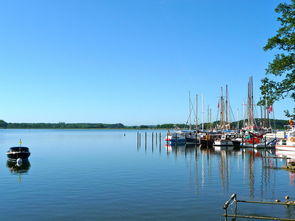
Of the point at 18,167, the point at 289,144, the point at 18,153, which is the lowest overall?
the point at 18,167

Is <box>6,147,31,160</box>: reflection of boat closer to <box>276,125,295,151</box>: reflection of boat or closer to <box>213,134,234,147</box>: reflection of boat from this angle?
<box>276,125,295,151</box>: reflection of boat

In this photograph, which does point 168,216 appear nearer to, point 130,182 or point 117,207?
point 117,207

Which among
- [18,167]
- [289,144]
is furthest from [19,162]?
[289,144]

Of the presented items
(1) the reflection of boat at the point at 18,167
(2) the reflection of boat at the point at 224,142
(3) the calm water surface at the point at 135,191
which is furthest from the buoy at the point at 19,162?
(2) the reflection of boat at the point at 224,142

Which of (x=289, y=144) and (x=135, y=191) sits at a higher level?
(x=289, y=144)

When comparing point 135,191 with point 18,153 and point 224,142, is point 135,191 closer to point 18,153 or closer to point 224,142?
point 18,153

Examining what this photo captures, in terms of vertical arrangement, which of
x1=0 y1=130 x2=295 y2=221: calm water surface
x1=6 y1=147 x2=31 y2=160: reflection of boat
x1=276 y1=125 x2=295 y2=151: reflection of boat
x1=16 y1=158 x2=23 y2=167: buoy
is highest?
x1=276 y1=125 x2=295 y2=151: reflection of boat

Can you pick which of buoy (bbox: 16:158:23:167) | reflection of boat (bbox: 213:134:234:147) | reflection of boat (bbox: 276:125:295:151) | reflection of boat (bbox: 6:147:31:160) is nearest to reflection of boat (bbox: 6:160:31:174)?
buoy (bbox: 16:158:23:167)

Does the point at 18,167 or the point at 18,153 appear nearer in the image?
the point at 18,167

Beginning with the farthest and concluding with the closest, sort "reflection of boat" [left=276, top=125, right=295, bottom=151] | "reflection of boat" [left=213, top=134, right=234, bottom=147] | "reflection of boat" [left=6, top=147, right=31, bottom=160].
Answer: "reflection of boat" [left=213, top=134, right=234, bottom=147]
"reflection of boat" [left=276, top=125, right=295, bottom=151]
"reflection of boat" [left=6, top=147, right=31, bottom=160]

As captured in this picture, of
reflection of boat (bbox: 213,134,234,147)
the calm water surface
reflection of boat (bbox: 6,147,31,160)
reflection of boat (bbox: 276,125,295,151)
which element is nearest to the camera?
the calm water surface

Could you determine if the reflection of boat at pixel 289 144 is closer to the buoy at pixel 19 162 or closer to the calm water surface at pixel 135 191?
the calm water surface at pixel 135 191

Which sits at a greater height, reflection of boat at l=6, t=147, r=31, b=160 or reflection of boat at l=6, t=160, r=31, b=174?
reflection of boat at l=6, t=147, r=31, b=160

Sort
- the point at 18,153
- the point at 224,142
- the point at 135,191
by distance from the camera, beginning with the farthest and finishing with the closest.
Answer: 1. the point at 224,142
2. the point at 18,153
3. the point at 135,191
